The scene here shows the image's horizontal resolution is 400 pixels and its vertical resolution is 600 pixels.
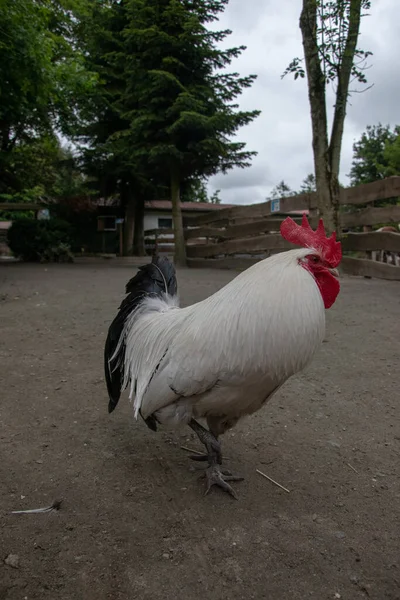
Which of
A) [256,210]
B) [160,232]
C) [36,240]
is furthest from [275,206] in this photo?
[160,232]

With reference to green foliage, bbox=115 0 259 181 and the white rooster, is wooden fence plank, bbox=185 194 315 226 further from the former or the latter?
the white rooster

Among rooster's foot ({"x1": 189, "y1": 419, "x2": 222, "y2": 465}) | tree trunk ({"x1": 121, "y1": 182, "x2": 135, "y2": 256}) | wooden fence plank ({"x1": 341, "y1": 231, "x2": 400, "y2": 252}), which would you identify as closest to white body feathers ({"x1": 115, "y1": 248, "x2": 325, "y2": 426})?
rooster's foot ({"x1": 189, "y1": 419, "x2": 222, "y2": 465})

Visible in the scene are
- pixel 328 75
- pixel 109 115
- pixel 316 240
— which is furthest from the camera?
pixel 109 115

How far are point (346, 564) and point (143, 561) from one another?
88 centimetres

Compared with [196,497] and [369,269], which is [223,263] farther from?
[196,497]

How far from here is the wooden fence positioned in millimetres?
8867

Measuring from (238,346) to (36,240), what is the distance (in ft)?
52.8

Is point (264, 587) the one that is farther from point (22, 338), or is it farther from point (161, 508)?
point (22, 338)

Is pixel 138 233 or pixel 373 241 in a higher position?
pixel 138 233

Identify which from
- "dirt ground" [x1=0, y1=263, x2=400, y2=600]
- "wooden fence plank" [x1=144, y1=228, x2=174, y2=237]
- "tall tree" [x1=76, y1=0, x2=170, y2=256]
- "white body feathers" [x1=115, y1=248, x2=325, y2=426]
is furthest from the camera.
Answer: "wooden fence plank" [x1=144, y1=228, x2=174, y2=237]

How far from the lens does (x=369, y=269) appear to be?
9.30 meters

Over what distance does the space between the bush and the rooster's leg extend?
15.5m

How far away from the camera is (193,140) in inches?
552

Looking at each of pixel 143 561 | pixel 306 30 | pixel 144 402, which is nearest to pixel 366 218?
pixel 306 30
